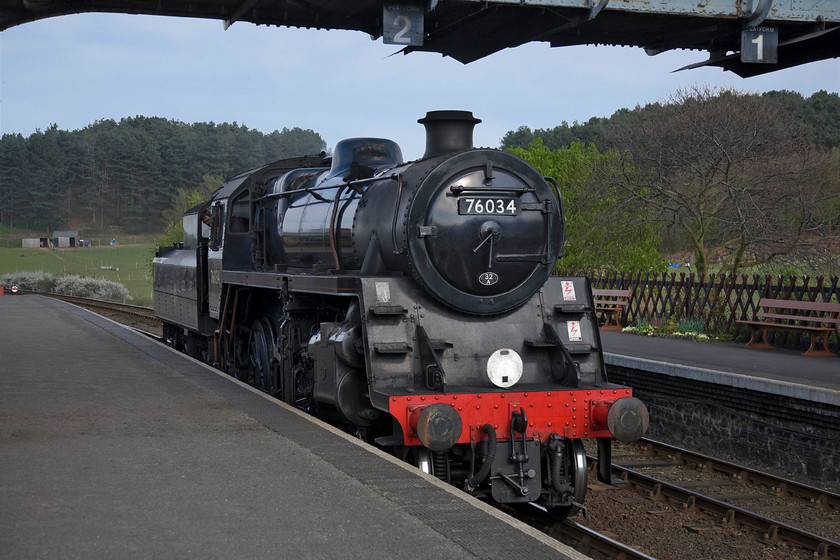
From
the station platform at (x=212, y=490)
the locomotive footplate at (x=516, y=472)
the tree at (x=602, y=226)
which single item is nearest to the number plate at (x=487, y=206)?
the locomotive footplate at (x=516, y=472)

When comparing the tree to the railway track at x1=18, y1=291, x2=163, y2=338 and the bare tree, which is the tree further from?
the railway track at x1=18, y1=291, x2=163, y2=338

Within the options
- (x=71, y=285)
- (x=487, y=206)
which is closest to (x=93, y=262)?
(x=71, y=285)

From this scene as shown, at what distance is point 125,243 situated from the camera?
308 feet

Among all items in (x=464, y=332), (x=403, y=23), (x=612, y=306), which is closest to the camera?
(x=464, y=332)

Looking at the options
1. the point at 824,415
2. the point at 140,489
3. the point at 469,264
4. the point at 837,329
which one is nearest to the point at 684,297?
the point at 837,329

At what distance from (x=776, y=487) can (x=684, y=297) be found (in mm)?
9278

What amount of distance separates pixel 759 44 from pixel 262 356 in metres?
7.46

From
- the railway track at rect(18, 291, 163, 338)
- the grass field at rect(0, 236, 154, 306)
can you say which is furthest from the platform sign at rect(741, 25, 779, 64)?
the grass field at rect(0, 236, 154, 306)

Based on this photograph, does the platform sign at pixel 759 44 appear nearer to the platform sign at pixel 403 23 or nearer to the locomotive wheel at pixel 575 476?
the platform sign at pixel 403 23

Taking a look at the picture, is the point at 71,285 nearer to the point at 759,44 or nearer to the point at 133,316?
the point at 133,316

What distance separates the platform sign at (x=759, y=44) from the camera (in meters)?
10.9

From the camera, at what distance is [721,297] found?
55.0 ft

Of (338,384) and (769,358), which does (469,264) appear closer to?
(338,384)

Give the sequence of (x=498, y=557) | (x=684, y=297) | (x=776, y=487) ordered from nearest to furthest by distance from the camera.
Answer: (x=498, y=557) → (x=776, y=487) → (x=684, y=297)
